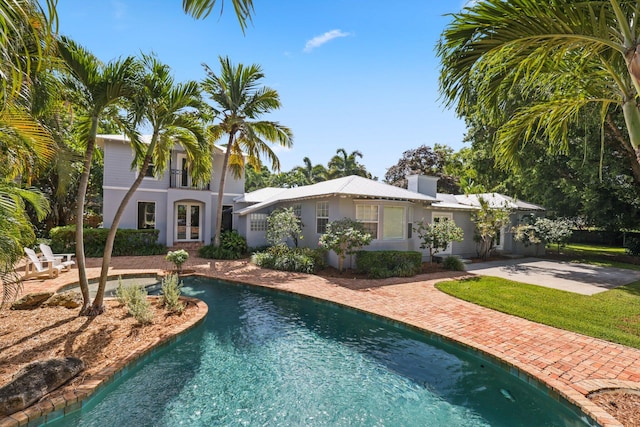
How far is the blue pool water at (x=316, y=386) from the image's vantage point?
14.1ft

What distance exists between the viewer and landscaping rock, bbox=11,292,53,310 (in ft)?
24.6

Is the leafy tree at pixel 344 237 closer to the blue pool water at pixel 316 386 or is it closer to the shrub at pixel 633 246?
the blue pool water at pixel 316 386

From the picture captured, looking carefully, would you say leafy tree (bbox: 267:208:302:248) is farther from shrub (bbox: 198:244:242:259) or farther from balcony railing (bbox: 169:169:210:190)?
balcony railing (bbox: 169:169:210:190)

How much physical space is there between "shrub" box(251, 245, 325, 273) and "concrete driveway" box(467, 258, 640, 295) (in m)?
7.61

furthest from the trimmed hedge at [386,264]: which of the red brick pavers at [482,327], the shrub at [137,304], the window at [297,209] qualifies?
the shrub at [137,304]

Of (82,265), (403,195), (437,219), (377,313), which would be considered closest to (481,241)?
(437,219)

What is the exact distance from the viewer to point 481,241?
18656mm

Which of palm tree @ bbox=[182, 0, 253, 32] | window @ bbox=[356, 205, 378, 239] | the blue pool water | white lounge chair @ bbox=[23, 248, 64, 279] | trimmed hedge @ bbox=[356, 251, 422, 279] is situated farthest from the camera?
window @ bbox=[356, 205, 378, 239]

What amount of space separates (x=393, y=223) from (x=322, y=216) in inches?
144

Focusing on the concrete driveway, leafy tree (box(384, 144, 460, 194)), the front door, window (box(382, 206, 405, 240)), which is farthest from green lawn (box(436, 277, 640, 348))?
leafy tree (box(384, 144, 460, 194))

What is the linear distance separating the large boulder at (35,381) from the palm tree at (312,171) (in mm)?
39216

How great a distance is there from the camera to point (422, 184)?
17.2 meters

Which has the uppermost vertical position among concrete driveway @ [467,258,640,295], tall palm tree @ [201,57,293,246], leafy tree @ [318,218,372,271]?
tall palm tree @ [201,57,293,246]

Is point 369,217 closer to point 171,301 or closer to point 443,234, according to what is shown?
point 443,234
